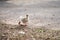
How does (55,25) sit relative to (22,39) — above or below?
below

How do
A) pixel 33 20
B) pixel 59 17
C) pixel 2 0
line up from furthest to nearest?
pixel 2 0 < pixel 59 17 < pixel 33 20

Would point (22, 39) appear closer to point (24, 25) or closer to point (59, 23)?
point (24, 25)

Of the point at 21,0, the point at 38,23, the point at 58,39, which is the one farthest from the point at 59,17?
the point at 21,0

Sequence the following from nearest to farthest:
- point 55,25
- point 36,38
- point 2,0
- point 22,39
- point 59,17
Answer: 1. point 22,39
2. point 36,38
3. point 55,25
4. point 59,17
5. point 2,0

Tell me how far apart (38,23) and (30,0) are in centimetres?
746

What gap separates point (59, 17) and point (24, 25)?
8.97ft

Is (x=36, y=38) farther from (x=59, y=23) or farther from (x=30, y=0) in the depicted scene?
(x=30, y=0)

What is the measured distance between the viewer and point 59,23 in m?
8.45

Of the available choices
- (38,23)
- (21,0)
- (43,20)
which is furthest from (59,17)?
(21,0)

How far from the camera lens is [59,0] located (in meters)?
15.3

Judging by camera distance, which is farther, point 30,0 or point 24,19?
point 30,0

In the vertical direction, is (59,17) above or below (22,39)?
below

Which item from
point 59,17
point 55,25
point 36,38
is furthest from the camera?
point 59,17

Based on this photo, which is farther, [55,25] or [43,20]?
[43,20]
